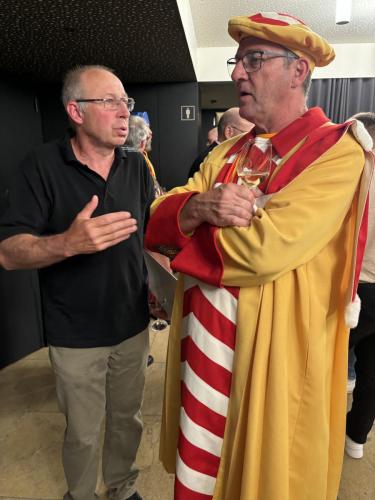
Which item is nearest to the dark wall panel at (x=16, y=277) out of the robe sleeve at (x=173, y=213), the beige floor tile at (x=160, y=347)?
the beige floor tile at (x=160, y=347)

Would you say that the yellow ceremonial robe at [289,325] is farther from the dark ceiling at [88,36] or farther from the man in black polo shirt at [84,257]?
the dark ceiling at [88,36]

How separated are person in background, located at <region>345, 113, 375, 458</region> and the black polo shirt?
107cm

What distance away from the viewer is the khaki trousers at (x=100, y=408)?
141 cm

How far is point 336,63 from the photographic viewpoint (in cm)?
411

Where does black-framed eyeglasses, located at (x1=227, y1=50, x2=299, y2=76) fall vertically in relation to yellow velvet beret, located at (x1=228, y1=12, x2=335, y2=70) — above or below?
below

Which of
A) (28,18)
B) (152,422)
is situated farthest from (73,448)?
(28,18)

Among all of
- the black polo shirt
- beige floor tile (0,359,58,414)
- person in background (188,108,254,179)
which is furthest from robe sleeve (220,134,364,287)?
beige floor tile (0,359,58,414)

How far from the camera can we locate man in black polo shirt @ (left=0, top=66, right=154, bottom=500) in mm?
1321

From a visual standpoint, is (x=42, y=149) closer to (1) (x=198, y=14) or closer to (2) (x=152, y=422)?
(2) (x=152, y=422)

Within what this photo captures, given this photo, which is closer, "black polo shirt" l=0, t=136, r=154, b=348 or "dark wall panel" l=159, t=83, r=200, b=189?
"black polo shirt" l=0, t=136, r=154, b=348

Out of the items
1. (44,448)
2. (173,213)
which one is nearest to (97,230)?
(173,213)

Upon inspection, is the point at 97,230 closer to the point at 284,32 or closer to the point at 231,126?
the point at 284,32

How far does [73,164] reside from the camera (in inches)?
53.6

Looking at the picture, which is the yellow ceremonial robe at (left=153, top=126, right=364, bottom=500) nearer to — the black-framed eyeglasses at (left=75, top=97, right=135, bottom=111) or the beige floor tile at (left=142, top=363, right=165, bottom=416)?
the black-framed eyeglasses at (left=75, top=97, right=135, bottom=111)
